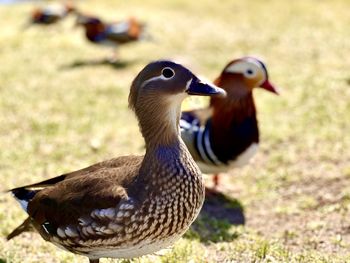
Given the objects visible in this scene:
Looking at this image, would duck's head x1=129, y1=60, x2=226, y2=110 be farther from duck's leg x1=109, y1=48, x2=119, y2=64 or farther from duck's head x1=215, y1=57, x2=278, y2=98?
duck's leg x1=109, y1=48, x2=119, y2=64

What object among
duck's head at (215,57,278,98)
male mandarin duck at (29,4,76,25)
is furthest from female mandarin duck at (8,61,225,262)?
male mandarin duck at (29,4,76,25)

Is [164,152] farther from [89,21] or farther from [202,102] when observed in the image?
[89,21]

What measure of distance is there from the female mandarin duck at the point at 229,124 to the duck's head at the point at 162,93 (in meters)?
2.08

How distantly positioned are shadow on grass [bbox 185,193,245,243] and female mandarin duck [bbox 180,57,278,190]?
0.28 meters

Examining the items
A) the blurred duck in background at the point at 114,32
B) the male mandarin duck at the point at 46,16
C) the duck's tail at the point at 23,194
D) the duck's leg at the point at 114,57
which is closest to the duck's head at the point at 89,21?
the blurred duck in background at the point at 114,32

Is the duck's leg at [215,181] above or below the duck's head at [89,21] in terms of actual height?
above

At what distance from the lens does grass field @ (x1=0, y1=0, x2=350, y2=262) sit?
183 inches

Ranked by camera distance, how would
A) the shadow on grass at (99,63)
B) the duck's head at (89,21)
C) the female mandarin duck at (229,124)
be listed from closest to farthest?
the female mandarin duck at (229,124) < the shadow on grass at (99,63) < the duck's head at (89,21)

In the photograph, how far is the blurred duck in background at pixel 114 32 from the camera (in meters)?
11.8

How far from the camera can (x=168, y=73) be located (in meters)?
3.24

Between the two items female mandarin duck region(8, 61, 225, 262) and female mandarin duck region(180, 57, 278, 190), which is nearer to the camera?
female mandarin duck region(8, 61, 225, 262)

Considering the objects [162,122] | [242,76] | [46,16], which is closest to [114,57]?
[46,16]

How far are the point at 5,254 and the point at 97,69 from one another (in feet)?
23.5

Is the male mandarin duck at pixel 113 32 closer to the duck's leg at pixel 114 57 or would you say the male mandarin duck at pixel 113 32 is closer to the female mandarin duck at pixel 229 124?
the duck's leg at pixel 114 57
